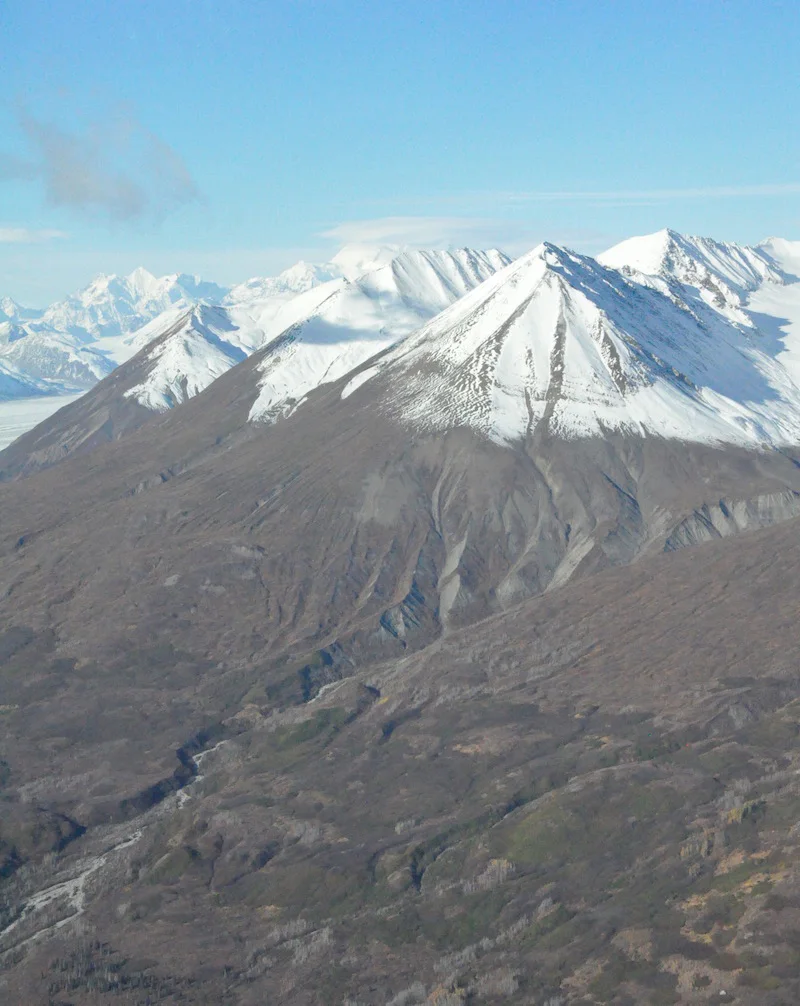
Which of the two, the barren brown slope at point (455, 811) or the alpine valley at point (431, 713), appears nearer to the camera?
the barren brown slope at point (455, 811)

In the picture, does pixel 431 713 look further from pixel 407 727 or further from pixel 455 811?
pixel 455 811

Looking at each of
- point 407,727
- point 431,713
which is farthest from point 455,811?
point 431,713

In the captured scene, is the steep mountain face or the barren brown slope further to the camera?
the steep mountain face

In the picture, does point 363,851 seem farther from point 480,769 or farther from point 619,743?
point 619,743

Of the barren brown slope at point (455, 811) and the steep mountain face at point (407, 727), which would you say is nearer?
the barren brown slope at point (455, 811)

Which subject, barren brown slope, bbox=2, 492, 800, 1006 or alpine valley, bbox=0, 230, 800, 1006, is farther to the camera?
alpine valley, bbox=0, 230, 800, 1006

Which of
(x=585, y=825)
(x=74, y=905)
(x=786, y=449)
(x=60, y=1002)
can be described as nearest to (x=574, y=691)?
(x=585, y=825)
